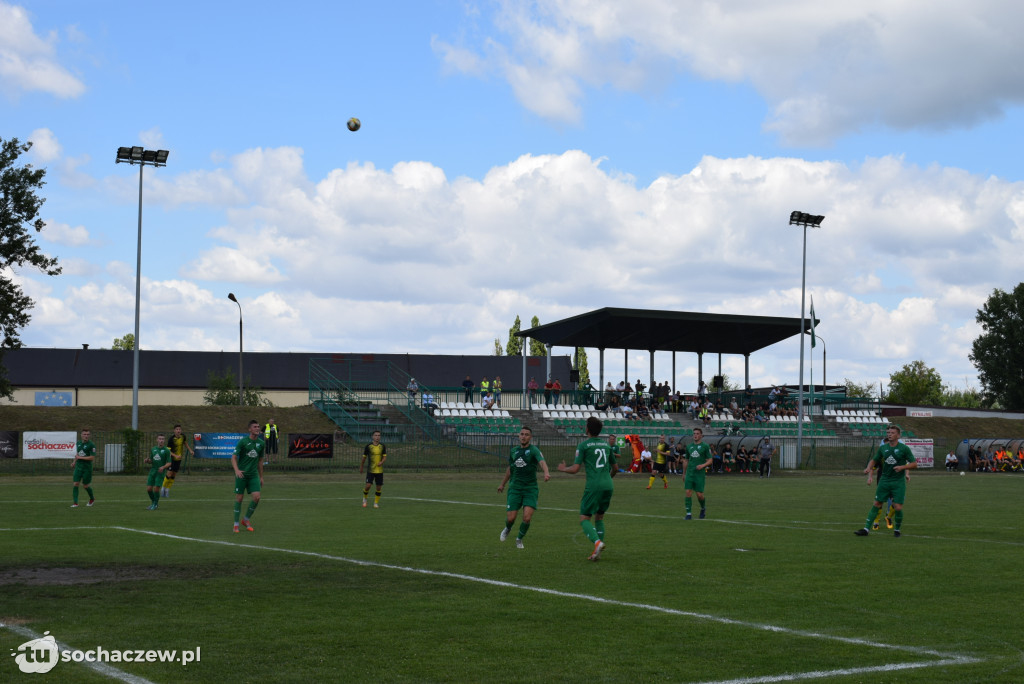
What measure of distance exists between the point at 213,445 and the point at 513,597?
32.0 metres

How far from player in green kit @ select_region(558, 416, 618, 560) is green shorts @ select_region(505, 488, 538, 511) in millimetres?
1225

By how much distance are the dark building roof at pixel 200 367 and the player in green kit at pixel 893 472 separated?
61439 mm

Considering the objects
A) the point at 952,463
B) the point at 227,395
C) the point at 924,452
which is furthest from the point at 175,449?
the point at 952,463

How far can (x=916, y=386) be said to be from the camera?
124m

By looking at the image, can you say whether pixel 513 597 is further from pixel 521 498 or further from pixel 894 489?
Result: pixel 894 489

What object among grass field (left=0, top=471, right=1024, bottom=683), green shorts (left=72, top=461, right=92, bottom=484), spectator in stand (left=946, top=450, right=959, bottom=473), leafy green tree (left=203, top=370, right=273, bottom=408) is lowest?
spectator in stand (left=946, top=450, right=959, bottom=473)

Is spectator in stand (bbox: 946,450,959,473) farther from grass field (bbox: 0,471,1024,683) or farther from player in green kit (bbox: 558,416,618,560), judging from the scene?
player in green kit (bbox: 558,416,618,560)

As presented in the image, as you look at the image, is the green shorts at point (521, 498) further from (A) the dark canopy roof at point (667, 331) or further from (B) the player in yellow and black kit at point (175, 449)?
(A) the dark canopy roof at point (667, 331)

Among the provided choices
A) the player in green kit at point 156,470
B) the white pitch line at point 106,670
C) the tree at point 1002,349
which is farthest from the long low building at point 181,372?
the white pitch line at point 106,670

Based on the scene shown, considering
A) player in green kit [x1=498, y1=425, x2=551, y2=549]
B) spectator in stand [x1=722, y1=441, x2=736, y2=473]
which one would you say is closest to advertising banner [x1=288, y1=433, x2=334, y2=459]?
spectator in stand [x1=722, y1=441, x2=736, y2=473]

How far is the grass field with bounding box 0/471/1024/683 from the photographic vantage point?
834 cm

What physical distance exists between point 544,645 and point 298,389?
3110 inches

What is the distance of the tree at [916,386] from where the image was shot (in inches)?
4862

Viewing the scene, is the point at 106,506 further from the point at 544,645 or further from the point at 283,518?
the point at 544,645
